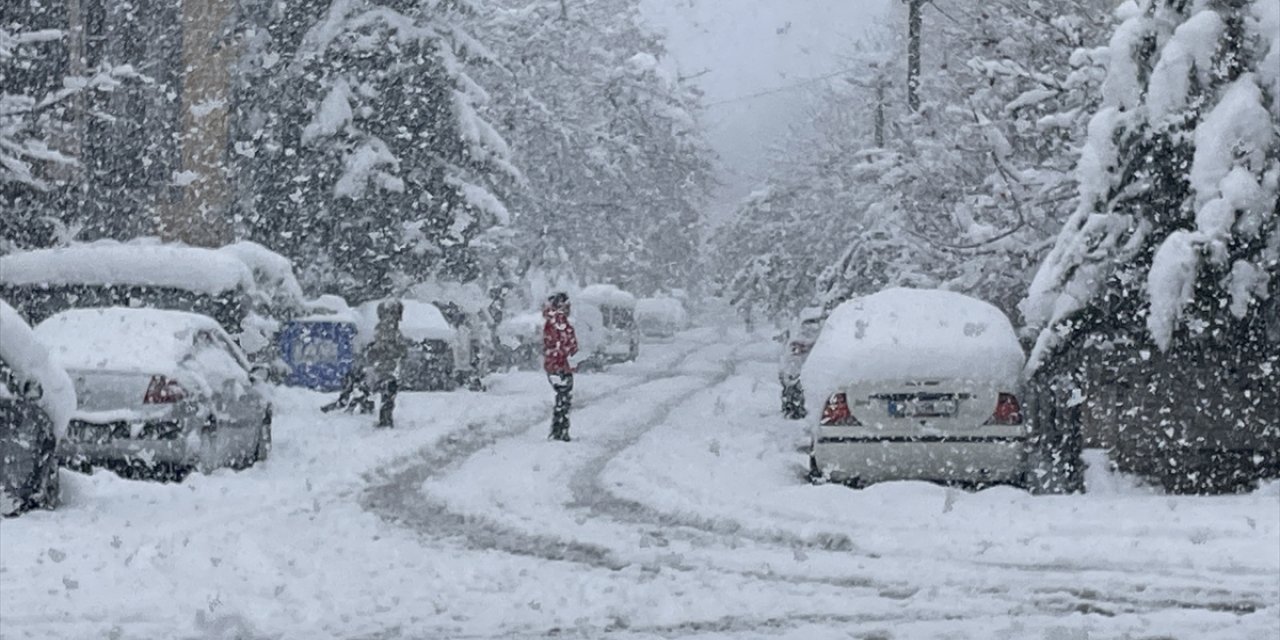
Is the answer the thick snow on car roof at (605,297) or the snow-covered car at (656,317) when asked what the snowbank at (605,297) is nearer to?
the thick snow on car roof at (605,297)

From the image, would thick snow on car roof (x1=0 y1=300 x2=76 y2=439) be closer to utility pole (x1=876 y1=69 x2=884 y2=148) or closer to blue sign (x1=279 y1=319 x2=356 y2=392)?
blue sign (x1=279 y1=319 x2=356 y2=392)

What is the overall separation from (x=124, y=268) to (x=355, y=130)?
11269mm

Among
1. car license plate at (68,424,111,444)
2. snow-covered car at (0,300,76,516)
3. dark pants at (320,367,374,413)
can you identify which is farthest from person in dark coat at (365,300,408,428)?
Result: snow-covered car at (0,300,76,516)

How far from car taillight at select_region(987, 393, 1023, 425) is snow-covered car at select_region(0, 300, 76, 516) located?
21.5 ft

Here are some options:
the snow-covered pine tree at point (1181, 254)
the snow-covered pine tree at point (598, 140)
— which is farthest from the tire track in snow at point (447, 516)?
the snow-covered pine tree at point (598, 140)

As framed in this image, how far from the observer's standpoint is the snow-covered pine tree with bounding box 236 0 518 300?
32094mm

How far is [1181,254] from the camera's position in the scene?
12.6 meters

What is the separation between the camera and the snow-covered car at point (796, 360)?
2370 cm

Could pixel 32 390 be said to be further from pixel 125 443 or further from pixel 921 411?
pixel 921 411

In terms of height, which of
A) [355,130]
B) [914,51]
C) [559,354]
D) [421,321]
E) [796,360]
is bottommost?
[796,360]

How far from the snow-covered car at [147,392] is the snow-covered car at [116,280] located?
22.6 feet

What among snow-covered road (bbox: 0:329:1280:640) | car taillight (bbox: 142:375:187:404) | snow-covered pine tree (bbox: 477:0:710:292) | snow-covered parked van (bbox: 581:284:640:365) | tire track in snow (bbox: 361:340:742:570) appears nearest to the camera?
snow-covered road (bbox: 0:329:1280:640)

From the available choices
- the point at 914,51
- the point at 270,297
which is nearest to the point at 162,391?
the point at 270,297

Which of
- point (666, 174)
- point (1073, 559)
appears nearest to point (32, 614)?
point (1073, 559)
